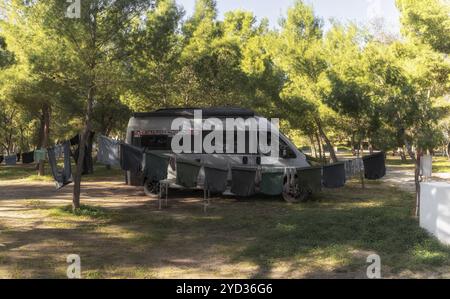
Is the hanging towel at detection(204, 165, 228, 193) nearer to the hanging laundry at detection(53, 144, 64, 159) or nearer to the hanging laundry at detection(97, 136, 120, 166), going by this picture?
the hanging laundry at detection(53, 144, 64, 159)

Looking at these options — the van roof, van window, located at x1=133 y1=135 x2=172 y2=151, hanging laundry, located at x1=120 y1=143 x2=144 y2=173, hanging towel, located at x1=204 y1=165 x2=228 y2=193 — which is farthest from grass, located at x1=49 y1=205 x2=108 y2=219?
the van roof

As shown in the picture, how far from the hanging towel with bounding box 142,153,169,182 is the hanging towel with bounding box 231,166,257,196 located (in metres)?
2.08

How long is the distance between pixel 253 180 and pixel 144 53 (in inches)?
198

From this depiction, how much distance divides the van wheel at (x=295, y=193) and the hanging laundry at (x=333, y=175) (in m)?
0.79

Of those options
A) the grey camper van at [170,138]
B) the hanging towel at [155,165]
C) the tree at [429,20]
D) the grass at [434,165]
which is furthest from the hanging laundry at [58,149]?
the grass at [434,165]

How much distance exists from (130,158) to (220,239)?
16.5 ft

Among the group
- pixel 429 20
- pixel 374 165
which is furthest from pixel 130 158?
pixel 429 20

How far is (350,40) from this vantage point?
23.0 meters

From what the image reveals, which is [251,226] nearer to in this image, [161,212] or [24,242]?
[161,212]

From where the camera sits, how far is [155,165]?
12.9 m

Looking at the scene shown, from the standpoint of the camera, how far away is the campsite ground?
7.20 metres

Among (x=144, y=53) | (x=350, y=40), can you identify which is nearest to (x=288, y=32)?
(x=350, y=40)

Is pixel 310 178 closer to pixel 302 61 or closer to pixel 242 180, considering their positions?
pixel 242 180

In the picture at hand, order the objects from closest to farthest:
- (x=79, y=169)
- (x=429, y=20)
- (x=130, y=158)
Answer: (x=79, y=169)
(x=130, y=158)
(x=429, y=20)
